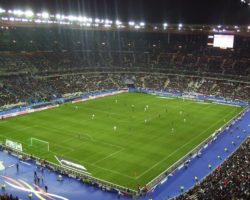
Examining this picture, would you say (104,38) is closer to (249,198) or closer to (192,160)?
(192,160)

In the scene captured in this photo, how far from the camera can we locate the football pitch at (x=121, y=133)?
3712cm

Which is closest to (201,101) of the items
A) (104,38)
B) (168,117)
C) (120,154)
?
(168,117)

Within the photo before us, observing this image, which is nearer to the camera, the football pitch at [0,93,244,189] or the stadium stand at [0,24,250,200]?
the football pitch at [0,93,244,189]

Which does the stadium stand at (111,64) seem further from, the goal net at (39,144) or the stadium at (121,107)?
the goal net at (39,144)

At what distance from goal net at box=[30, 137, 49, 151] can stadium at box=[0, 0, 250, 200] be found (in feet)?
0.44

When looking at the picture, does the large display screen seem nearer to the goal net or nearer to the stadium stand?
the stadium stand

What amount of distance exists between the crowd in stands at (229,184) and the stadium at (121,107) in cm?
9

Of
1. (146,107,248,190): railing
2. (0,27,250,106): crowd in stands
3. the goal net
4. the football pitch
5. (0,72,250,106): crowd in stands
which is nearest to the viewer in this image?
(146,107,248,190): railing

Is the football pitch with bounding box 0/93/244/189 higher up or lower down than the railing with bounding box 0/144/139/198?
lower down

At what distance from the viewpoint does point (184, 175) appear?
3516 cm

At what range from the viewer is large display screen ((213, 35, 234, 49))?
83.5 meters

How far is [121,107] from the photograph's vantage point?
218 feet

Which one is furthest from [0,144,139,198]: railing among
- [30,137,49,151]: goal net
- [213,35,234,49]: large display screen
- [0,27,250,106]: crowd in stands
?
[213,35,234,49]: large display screen

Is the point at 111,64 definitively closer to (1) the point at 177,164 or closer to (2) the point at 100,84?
(2) the point at 100,84
